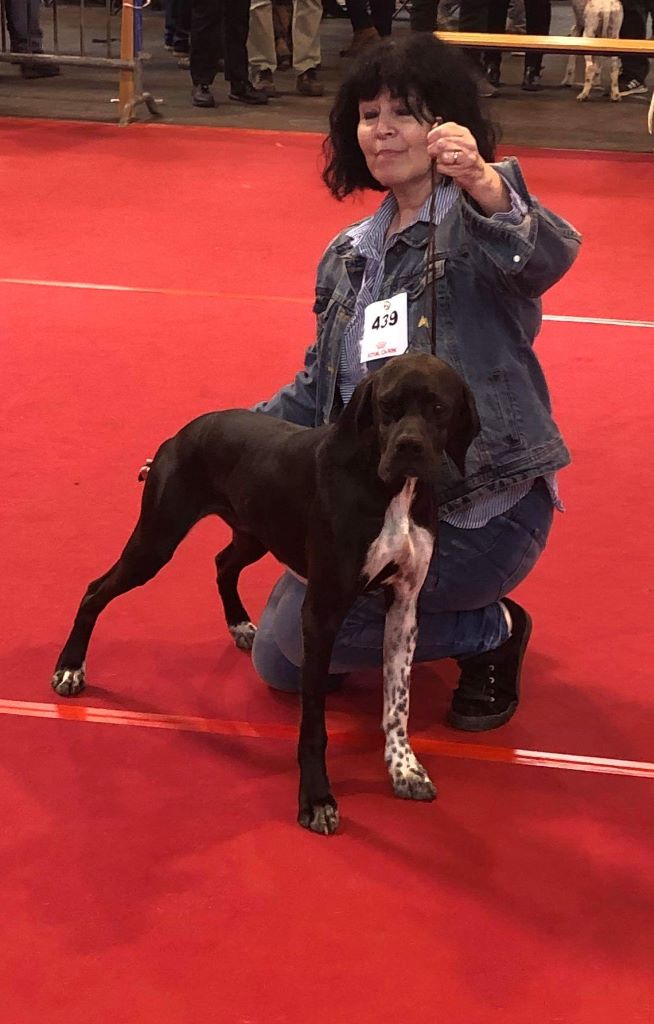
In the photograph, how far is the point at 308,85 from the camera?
998 centimetres

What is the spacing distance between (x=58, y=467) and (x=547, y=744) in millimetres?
1842

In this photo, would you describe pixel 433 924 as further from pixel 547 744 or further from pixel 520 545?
pixel 520 545

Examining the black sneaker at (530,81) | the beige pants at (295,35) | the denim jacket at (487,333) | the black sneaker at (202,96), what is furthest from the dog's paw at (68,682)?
the black sneaker at (530,81)

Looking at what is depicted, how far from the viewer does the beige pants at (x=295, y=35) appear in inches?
372

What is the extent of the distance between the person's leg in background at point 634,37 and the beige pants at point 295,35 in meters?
2.54

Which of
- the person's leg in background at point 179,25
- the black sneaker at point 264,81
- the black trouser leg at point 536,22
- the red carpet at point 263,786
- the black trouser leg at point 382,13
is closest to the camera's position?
the red carpet at point 263,786

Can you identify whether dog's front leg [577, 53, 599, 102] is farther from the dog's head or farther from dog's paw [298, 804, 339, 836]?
dog's paw [298, 804, 339, 836]

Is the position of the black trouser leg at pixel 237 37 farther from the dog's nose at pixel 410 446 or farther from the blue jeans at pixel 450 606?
the dog's nose at pixel 410 446

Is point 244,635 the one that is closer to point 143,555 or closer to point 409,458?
point 143,555

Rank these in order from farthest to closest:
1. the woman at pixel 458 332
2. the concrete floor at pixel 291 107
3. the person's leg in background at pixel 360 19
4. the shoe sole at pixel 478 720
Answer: the person's leg in background at pixel 360 19 → the concrete floor at pixel 291 107 → the shoe sole at pixel 478 720 → the woman at pixel 458 332

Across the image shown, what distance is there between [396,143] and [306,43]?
772cm

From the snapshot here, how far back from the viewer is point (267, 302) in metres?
5.41

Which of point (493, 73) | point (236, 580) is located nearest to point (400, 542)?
point (236, 580)

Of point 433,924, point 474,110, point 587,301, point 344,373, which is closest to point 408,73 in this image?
point 474,110
